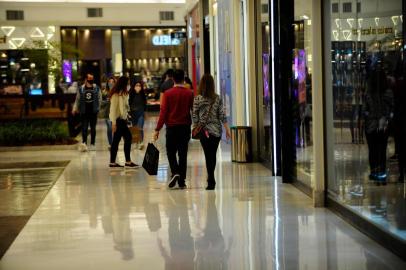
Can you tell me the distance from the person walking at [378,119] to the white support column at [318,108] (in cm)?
148

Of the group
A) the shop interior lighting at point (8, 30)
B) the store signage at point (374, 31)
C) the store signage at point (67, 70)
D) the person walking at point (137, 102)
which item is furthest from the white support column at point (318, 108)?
the shop interior lighting at point (8, 30)

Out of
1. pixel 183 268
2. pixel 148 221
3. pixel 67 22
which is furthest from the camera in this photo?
pixel 67 22

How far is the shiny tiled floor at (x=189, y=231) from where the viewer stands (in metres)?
6.21

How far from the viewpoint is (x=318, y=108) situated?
8.53m

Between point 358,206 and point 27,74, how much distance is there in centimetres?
2860

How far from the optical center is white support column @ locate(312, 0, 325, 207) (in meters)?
8.48

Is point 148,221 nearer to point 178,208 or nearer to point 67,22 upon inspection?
point 178,208

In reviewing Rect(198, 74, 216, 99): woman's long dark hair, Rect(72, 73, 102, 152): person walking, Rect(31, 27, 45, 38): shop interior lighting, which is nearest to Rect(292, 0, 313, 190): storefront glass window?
Rect(198, 74, 216, 99): woman's long dark hair

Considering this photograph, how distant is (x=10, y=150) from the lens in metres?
17.5

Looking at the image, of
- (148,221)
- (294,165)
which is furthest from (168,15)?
(148,221)

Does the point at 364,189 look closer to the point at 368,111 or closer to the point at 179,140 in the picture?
the point at 368,111

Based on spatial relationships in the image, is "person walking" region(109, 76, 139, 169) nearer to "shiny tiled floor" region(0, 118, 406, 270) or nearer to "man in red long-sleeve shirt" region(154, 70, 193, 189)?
"shiny tiled floor" region(0, 118, 406, 270)

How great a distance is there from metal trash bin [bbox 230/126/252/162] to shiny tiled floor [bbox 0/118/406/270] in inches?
74.1

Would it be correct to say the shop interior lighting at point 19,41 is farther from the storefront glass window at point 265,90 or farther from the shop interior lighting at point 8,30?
the storefront glass window at point 265,90
